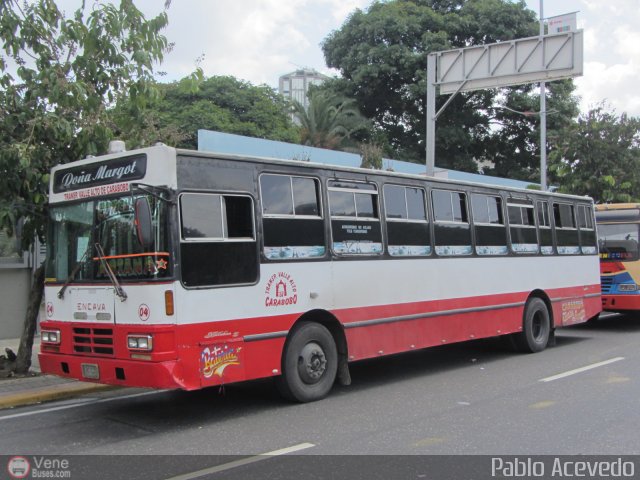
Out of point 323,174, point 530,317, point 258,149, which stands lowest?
point 530,317

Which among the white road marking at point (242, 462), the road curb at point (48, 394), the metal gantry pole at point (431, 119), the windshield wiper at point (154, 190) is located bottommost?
the white road marking at point (242, 462)

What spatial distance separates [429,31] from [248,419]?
35674 millimetres

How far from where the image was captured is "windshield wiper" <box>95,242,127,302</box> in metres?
6.60

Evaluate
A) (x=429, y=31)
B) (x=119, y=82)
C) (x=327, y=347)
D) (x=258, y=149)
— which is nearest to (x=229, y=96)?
(x=429, y=31)

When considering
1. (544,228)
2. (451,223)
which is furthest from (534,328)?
(451,223)

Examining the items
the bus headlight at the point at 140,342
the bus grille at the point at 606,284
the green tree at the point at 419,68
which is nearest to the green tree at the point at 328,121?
the green tree at the point at 419,68

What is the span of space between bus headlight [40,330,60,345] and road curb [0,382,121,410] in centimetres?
113

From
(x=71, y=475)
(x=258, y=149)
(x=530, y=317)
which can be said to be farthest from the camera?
(x=258, y=149)

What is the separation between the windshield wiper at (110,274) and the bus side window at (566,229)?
8.71 metres

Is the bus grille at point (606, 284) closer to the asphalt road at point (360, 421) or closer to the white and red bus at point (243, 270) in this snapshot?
the asphalt road at point (360, 421)

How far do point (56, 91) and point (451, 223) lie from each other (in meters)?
5.90

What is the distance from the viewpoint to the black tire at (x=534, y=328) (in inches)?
448

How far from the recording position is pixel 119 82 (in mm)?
9391

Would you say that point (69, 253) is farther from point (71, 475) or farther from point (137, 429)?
point (71, 475)
